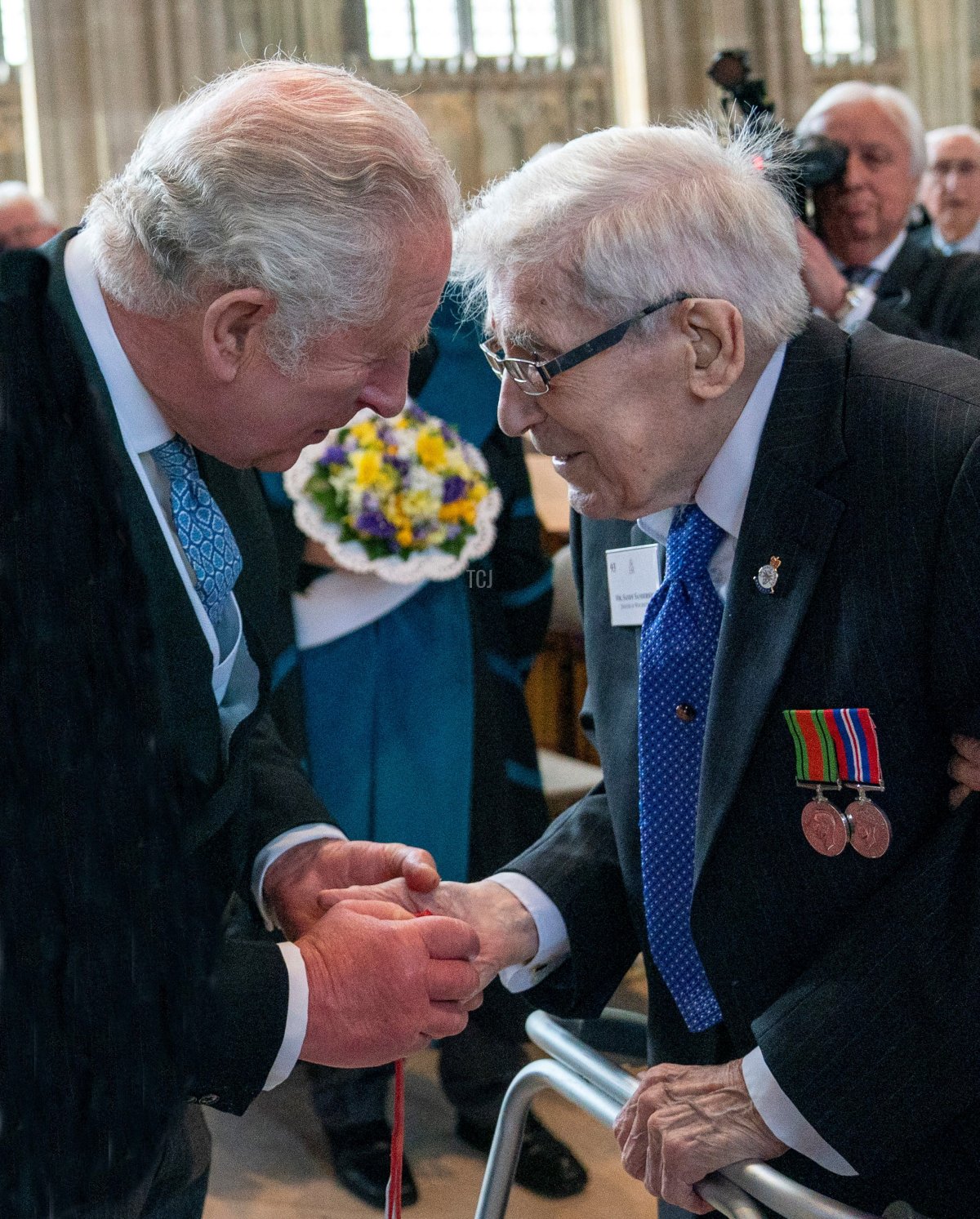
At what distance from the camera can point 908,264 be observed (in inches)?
152

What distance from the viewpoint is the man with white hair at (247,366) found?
1.50 m

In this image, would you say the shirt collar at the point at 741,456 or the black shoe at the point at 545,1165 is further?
the black shoe at the point at 545,1165

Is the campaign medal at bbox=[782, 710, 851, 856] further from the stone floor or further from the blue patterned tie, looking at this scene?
the stone floor

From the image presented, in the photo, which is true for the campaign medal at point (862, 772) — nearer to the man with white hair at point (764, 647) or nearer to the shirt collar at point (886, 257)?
the man with white hair at point (764, 647)

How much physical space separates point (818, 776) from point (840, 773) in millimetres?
26

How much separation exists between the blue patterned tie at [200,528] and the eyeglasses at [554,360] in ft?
1.32

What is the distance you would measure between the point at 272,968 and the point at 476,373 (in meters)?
2.02

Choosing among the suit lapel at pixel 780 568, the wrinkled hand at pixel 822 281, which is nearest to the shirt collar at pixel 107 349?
the suit lapel at pixel 780 568

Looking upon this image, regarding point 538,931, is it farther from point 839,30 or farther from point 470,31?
point 839,30

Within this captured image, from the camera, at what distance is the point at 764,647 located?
1659 millimetres

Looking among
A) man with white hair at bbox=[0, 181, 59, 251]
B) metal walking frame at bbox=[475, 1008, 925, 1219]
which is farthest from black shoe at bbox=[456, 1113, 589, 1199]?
man with white hair at bbox=[0, 181, 59, 251]

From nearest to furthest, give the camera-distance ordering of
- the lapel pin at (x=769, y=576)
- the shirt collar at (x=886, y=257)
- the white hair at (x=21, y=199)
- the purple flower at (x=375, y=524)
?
the lapel pin at (x=769, y=576)
the purple flower at (x=375, y=524)
the shirt collar at (x=886, y=257)
the white hair at (x=21, y=199)

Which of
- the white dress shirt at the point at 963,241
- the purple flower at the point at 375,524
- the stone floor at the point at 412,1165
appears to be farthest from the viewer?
the white dress shirt at the point at 963,241

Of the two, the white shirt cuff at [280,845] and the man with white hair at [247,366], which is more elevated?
the man with white hair at [247,366]
